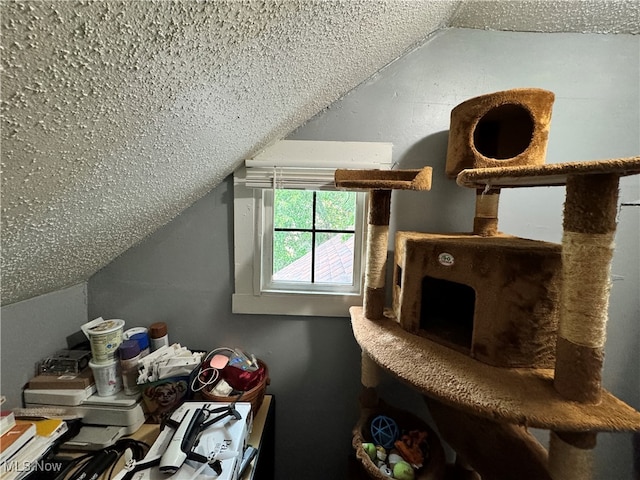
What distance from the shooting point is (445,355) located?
785 millimetres

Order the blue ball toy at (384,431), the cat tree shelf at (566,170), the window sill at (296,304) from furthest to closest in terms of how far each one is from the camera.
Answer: the window sill at (296,304)
the blue ball toy at (384,431)
the cat tree shelf at (566,170)

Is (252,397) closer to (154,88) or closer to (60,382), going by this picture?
(60,382)

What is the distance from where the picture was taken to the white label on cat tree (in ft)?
2.58

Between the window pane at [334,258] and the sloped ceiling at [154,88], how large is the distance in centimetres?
53

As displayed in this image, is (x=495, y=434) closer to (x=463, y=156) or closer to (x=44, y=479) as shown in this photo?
(x=463, y=156)

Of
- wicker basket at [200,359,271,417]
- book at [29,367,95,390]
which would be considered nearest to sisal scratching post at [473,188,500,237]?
wicker basket at [200,359,271,417]

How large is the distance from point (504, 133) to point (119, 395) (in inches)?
75.2

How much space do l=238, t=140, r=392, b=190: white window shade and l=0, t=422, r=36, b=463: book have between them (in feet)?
3.65

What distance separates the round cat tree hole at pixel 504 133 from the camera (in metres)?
1.00

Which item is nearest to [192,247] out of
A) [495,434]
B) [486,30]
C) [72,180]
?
[72,180]

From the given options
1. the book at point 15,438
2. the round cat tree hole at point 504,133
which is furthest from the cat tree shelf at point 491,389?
the book at point 15,438

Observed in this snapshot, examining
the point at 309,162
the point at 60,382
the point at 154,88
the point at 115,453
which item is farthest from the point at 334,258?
the point at 60,382

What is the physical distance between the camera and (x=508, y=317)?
71cm

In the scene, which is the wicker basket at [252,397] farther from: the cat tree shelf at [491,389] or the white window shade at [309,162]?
the white window shade at [309,162]
